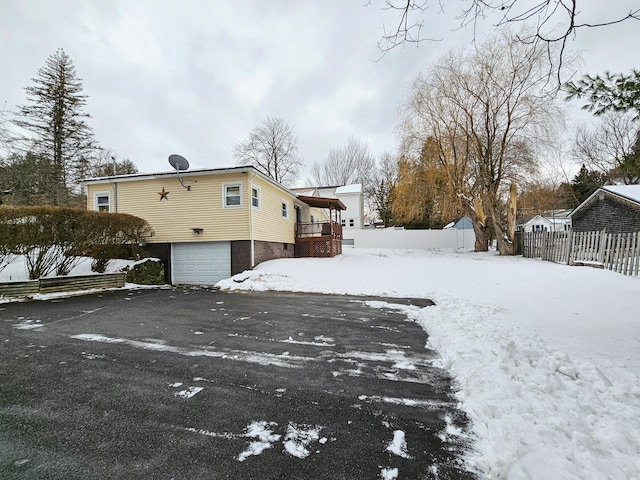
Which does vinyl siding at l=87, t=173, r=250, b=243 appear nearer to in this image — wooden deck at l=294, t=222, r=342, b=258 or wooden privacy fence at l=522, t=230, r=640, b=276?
wooden deck at l=294, t=222, r=342, b=258

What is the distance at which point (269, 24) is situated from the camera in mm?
5445

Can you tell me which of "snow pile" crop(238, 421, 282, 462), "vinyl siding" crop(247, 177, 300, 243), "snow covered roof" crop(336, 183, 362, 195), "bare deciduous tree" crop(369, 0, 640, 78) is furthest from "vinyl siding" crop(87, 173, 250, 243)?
"snow covered roof" crop(336, 183, 362, 195)

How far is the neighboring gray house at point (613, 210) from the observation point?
47.3 ft

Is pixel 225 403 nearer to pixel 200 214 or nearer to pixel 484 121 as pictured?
pixel 200 214

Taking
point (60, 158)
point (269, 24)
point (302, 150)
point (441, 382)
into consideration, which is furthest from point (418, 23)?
point (302, 150)

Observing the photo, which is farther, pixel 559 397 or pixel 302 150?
pixel 302 150

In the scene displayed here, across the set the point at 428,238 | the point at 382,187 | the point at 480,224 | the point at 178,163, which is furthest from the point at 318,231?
the point at 382,187

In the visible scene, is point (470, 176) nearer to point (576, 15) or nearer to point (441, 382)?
point (576, 15)

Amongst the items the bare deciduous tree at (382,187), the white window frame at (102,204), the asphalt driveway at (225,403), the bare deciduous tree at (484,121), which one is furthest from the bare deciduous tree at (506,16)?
the bare deciduous tree at (382,187)

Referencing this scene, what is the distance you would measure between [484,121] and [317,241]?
39.5ft

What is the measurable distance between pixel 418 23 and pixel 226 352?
188 inches

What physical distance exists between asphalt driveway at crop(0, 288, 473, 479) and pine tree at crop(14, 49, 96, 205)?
20844 millimetres

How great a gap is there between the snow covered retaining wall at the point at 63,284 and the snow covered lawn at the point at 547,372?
994 centimetres

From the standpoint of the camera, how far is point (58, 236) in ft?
27.5
